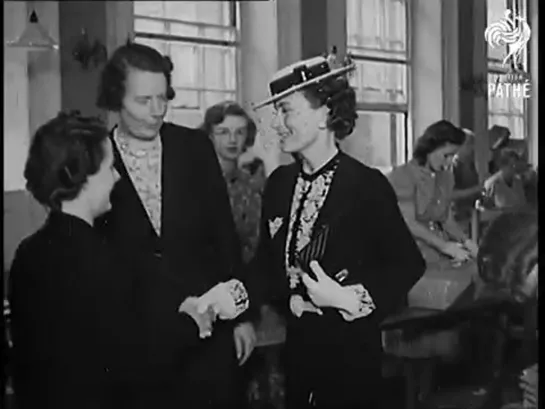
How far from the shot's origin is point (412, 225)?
1.65 m

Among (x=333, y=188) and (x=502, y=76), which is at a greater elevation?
(x=502, y=76)

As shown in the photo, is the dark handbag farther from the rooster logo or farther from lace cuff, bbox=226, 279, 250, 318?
the rooster logo

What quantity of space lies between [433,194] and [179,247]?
1.46ft

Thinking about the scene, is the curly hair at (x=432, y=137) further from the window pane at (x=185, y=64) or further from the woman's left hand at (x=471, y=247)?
the window pane at (x=185, y=64)

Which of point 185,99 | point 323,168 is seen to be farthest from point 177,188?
point 323,168

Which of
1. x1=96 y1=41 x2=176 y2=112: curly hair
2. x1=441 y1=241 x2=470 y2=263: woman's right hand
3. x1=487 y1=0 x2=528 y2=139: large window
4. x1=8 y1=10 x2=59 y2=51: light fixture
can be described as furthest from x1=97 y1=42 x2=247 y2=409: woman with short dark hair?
x1=487 y1=0 x2=528 y2=139: large window

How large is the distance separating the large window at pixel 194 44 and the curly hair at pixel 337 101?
14cm

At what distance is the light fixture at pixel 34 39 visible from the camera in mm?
1640

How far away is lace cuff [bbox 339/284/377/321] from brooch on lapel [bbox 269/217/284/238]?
0.16m

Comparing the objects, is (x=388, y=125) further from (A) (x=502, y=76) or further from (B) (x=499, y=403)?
(B) (x=499, y=403)

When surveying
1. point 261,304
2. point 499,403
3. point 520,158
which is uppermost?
point 520,158

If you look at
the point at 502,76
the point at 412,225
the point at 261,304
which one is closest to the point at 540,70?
Answer: the point at 502,76

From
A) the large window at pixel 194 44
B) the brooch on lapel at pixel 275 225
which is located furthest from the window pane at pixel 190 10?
the brooch on lapel at pixel 275 225

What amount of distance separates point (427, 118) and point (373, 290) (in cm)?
31
